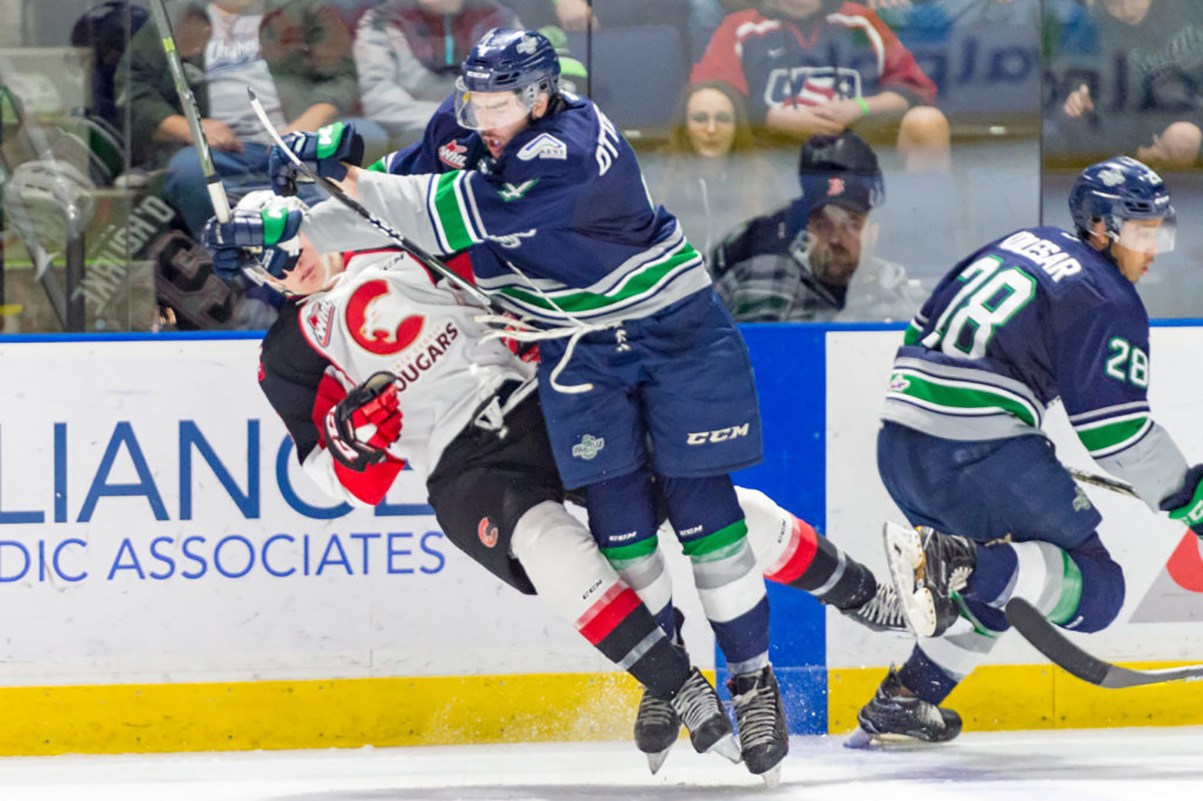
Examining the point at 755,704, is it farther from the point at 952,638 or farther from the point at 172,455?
the point at 172,455

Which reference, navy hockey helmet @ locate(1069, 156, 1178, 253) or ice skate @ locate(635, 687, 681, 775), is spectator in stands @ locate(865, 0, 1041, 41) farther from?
ice skate @ locate(635, 687, 681, 775)

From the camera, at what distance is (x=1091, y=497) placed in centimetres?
382

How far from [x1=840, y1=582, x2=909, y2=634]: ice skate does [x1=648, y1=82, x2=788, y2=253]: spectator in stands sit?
982 mm

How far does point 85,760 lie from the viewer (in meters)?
3.61

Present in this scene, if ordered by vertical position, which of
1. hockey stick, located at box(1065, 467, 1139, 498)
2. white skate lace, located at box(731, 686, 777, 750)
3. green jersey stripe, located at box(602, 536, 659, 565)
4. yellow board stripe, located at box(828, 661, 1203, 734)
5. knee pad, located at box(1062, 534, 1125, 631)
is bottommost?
yellow board stripe, located at box(828, 661, 1203, 734)

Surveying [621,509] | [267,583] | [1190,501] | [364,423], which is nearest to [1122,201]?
[1190,501]

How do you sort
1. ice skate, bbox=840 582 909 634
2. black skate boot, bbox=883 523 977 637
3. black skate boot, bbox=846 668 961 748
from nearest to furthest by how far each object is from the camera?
1. black skate boot, bbox=883 523 977 637
2. ice skate, bbox=840 582 909 634
3. black skate boot, bbox=846 668 961 748

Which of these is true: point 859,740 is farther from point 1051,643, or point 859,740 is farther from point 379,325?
point 379,325

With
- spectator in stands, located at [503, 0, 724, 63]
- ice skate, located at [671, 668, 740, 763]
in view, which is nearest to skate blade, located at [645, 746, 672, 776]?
ice skate, located at [671, 668, 740, 763]

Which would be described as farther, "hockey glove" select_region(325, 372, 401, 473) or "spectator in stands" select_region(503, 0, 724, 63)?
"spectator in stands" select_region(503, 0, 724, 63)

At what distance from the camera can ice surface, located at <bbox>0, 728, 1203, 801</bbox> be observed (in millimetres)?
3145

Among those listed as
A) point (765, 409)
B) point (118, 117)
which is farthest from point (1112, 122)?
point (118, 117)

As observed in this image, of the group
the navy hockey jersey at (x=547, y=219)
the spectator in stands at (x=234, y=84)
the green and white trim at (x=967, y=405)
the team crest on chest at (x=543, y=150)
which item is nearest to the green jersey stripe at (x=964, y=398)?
the green and white trim at (x=967, y=405)

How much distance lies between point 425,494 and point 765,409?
2.30 feet
